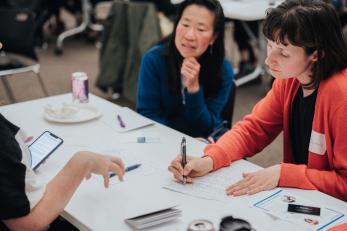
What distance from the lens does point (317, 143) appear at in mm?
1588

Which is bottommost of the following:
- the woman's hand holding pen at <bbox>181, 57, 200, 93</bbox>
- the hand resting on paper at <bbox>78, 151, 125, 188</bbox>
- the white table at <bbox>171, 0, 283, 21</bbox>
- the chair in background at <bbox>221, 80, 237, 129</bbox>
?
the chair in background at <bbox>221, 80, 237, 129</bbox>

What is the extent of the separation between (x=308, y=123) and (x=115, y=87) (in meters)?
2.70

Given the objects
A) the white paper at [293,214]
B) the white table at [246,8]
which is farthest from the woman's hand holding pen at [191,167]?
the white table at [246,8]

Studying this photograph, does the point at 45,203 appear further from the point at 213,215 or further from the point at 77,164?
the point at 213,215

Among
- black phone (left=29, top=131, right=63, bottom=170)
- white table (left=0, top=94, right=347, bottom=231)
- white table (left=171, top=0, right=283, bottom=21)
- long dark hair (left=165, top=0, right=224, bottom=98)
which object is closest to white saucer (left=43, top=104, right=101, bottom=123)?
white table (left=0, top=94, right=347, bottom=231)

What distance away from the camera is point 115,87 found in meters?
4.21

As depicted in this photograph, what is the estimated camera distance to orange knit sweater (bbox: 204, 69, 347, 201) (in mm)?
1493

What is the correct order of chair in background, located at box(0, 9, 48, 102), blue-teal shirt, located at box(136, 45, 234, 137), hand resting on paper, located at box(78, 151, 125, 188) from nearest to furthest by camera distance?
hand resting on paper, located at box(78, 151, 125, 188) < blue-teal shirt, located at box(136, 45, 234, 137) < chair in background, located at box(0, 9, 48, 102)

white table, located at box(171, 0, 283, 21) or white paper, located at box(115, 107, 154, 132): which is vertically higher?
white table, located at box(171, 0, 283, 21)

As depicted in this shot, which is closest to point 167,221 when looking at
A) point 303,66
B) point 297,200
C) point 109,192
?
point 109,192

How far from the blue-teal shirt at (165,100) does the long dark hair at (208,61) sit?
27 mm

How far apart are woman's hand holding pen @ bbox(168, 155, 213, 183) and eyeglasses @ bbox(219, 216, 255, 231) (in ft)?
1.13

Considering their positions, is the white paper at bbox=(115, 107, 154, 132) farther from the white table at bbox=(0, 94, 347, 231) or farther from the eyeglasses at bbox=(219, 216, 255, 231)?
the eyeglasses at bbox=(219, 216, 255, 231)

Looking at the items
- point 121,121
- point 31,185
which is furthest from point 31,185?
point 121,121
